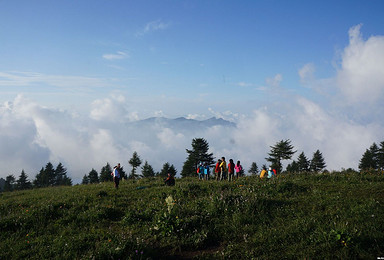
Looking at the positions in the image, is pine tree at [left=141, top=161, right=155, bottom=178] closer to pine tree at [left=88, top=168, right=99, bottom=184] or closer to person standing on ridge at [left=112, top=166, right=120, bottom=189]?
pine tree at [left=88, top=168, right=99, bottom=184]

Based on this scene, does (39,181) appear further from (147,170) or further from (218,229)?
(218,229)

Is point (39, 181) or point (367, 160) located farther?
point (39, 181)

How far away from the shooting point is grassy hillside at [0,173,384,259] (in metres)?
5.74

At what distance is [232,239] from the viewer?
6.79 metres

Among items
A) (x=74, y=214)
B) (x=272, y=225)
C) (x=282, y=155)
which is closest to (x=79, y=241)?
(x=74, y=214)

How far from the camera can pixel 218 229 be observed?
7.32m

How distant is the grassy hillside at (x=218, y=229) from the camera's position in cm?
574

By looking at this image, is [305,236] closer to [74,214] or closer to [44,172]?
[74,214]

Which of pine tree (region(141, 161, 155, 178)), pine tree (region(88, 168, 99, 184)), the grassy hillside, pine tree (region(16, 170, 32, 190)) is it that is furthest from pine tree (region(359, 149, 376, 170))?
pine tree (region(16, 170, 32, 190))

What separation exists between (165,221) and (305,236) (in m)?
4.31

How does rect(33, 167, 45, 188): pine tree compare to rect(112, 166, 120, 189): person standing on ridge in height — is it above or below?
below

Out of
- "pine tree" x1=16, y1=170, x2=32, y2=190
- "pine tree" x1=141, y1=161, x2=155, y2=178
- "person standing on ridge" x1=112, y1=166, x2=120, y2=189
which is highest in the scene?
"person standing on ridge" x1=112, y1=166, x2=120, y2=189

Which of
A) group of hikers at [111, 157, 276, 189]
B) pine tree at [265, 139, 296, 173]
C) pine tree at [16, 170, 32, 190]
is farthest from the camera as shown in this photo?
pine tree at [16, 170, 32, 190]

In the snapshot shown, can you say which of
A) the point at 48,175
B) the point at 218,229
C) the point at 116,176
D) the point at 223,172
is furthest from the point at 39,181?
the point at 218,229
